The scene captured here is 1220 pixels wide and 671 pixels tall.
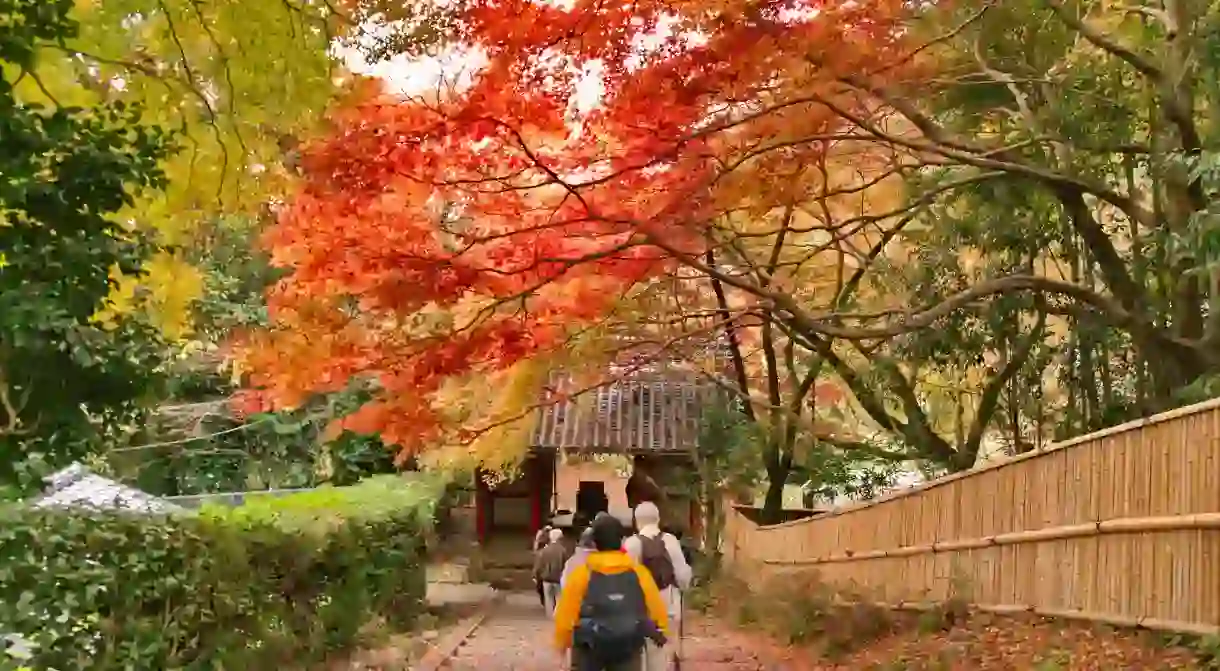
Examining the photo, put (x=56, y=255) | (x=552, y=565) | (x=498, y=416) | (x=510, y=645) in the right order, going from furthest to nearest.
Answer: (x=498, y=416) < (x=510, y=645) < (x=552, y=565) < (x=56, y=255)

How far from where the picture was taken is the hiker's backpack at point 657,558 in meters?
8.48

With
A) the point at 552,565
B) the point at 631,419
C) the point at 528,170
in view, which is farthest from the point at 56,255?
the point at 631,419

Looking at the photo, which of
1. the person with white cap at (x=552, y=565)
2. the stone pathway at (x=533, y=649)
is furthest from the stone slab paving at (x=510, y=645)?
the person with white cap at (x=552, y=565)

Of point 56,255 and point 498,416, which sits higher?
point 56,255

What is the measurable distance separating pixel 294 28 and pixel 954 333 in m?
8.77

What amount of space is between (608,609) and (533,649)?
374 inches

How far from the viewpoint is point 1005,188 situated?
12.2 metres

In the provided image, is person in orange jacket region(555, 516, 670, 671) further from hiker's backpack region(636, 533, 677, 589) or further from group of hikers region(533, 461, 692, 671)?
hiker's backpack region(636, 533, 677, 589)

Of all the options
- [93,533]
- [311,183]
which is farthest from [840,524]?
[93,533]

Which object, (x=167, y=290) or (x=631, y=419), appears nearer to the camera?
(x=167, y=290)

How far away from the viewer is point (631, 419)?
24.6 meters

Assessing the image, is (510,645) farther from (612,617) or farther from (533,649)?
(612,617)

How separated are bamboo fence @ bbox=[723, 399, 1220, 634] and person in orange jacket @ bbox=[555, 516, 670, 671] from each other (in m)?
3.46

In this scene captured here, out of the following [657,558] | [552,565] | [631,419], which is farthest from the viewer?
[631,419]
